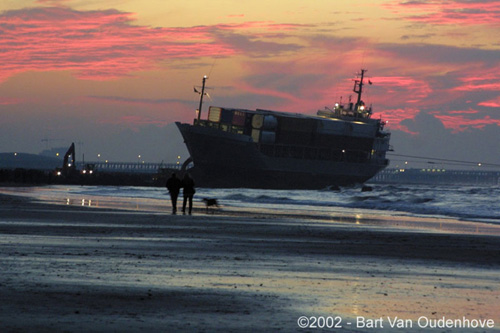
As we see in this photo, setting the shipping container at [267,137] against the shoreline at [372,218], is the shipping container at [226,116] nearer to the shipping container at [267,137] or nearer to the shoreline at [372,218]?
the shipping container at [267,137]

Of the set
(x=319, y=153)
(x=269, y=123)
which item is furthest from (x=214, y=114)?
(x=319, y=153)

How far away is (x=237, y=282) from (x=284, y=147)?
112506 millimetres

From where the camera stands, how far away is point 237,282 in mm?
Result: 11828

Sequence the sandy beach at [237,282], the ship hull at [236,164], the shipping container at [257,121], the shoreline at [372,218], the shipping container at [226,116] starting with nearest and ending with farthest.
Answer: the sandy beach at [237,282] < the shoreline at [372,218] < the ship hull at [236,164] < the shipping container at [257,121] < the shipping container at [226,116]

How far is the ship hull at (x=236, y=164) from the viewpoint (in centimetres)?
11550

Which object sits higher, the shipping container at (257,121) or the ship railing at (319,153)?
the shipping container at (257,121)

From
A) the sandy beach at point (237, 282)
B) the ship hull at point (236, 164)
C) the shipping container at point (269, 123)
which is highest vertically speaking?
the shipping container at point (269, 123)

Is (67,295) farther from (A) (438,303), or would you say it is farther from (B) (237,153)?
(B) (237,153)

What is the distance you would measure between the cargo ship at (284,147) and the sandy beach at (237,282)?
309ft

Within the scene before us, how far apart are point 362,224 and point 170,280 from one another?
727 inches

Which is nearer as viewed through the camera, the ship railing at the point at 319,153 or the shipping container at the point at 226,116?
the ship railing at the point at 319,153

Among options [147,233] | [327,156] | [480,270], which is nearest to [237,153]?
[327,156]

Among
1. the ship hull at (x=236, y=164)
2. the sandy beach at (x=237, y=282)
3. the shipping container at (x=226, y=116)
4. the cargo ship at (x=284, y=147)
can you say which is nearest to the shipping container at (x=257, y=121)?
the cargo ship at (x=284, y=147)

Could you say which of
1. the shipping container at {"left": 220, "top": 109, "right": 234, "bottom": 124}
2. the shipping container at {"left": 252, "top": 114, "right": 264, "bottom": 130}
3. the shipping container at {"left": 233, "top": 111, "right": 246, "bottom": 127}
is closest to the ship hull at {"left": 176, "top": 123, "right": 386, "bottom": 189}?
the shipping container at {"left": 252, "top": 114, "right": 264, "bottom": 130}
